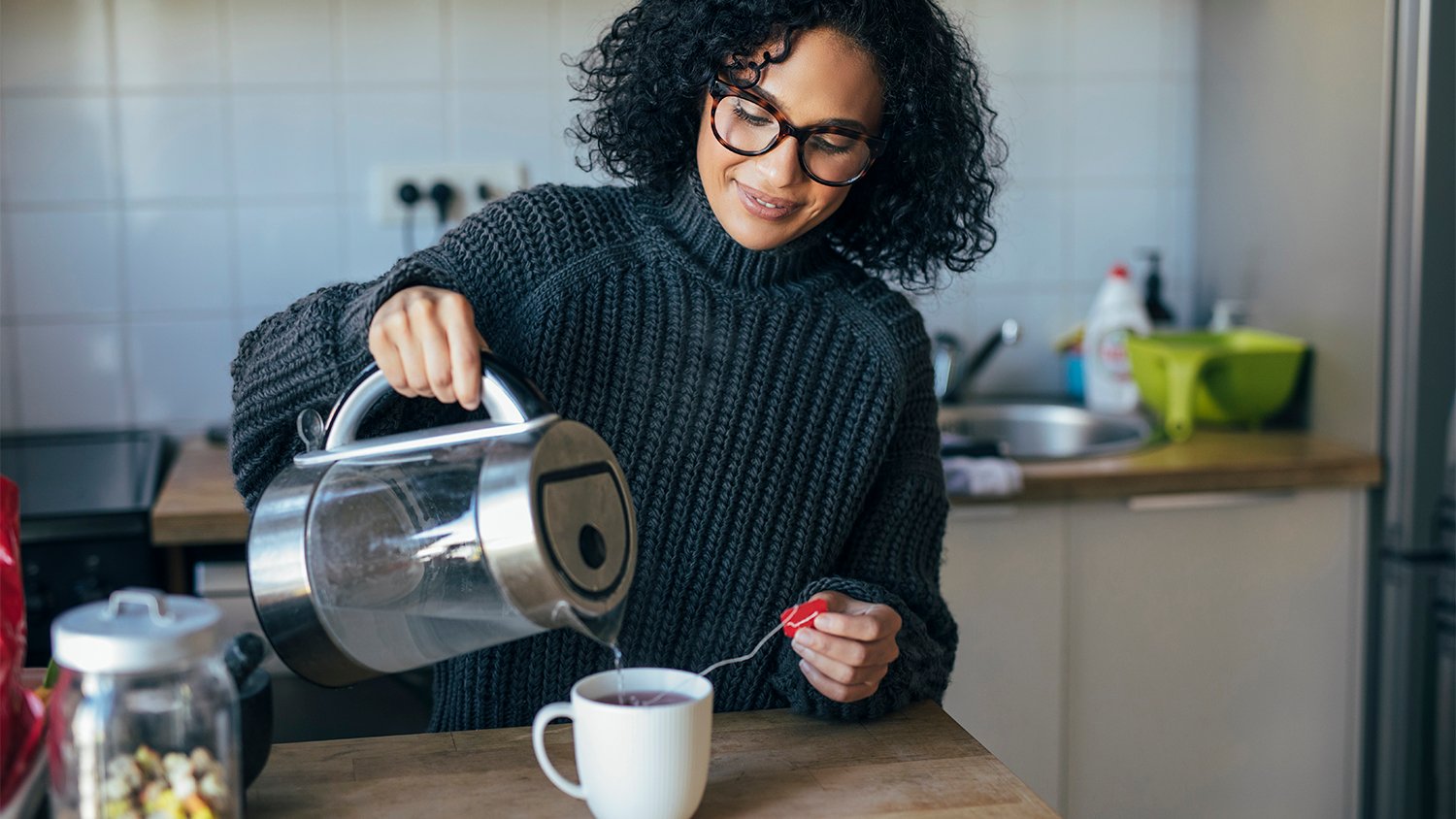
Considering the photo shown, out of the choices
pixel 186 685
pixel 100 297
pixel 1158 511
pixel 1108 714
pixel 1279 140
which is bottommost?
pixel 1108 714

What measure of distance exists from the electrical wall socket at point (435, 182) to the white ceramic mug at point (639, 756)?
1.46 meters

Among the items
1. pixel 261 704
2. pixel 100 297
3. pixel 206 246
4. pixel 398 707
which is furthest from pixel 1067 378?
pixel 261 704

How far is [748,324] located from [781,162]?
174 mm

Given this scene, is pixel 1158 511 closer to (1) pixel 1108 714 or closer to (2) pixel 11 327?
(1) pixel 1108 714

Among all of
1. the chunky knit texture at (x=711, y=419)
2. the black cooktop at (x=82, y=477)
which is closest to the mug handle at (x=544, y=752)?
the chunky knit texture at (x=711, y=419)

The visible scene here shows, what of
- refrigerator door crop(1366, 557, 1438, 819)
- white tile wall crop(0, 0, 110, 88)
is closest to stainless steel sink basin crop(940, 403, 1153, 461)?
refrigerator door crop(1366, 557, 1438, 819)

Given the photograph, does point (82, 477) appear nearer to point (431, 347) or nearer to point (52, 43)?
point (52, 43)

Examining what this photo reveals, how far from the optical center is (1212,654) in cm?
196

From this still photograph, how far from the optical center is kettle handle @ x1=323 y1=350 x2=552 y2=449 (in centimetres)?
77

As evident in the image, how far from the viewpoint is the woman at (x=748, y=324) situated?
105 centimetres

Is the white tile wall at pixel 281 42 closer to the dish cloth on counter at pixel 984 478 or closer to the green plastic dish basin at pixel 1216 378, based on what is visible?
the dish cloth on counter at pixel 984 478

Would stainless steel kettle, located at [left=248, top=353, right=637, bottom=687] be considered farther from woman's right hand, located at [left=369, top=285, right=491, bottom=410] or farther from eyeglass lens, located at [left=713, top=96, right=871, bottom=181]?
eyeglass lens, located at [left=713, top=96, right=871, bottom=181]

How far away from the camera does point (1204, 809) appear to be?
200 cm

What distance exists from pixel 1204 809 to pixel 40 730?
5.44 ft
